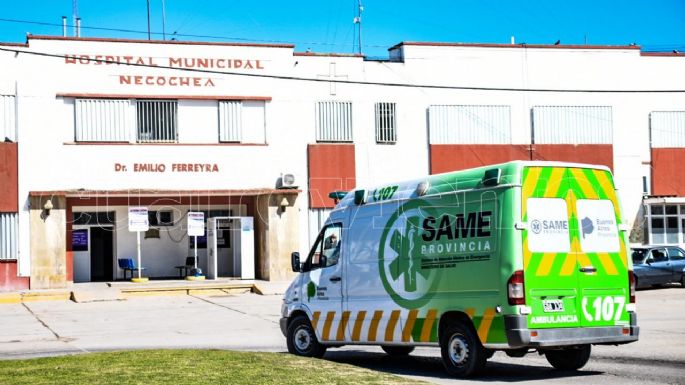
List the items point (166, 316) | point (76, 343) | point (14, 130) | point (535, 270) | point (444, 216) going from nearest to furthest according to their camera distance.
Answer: point (535, 270) → point (444, 216) → point (76, 343) → point (166, 316) → point (14, 130)

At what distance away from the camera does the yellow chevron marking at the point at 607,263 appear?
1302 cm

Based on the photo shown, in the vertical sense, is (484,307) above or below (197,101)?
below

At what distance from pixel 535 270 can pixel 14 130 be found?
2764 centimetres

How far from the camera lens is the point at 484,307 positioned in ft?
41.2

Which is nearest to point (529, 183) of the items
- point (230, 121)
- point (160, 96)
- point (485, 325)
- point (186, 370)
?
point (485, 325)

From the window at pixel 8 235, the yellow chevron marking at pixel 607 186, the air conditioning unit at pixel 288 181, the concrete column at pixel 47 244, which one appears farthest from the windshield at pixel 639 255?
the window at pixel 8 235

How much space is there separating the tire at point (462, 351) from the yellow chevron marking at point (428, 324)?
0.28 m

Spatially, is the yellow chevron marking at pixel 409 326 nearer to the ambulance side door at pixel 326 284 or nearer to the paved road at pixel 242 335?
the paved road at pixel 242 335

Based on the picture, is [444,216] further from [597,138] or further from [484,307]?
[597,138]

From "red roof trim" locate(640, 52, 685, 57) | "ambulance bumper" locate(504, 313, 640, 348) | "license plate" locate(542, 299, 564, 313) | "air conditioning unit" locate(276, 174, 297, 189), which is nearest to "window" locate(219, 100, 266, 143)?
"air conditioning unit" locate(276, 174, 297, 189)

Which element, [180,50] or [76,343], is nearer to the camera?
[76,343]

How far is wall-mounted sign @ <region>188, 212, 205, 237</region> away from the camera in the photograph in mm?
Answer: 37844

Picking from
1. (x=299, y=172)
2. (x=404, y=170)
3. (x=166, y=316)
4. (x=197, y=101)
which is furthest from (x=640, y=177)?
(x=166, y=316)

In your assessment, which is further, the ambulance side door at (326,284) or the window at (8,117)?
the window at (8,117)
